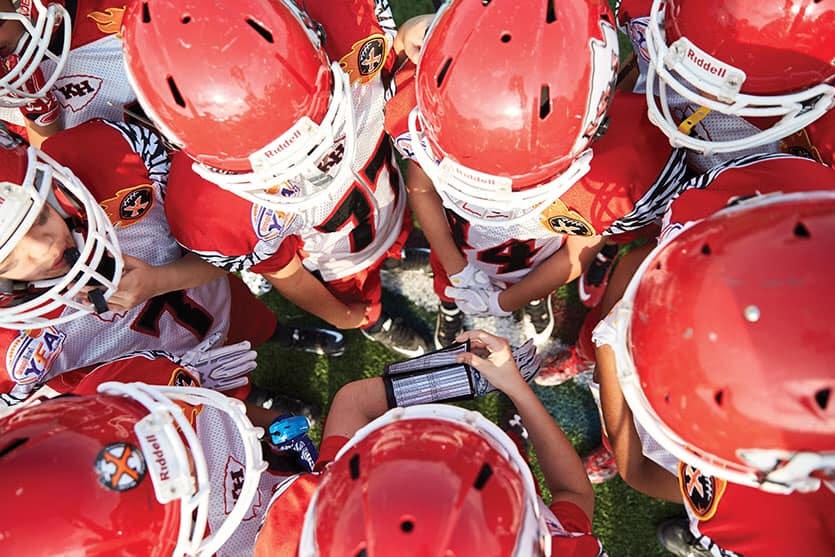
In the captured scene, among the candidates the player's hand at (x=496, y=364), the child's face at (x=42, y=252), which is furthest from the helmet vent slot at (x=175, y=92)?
the player's hand at (x=496, y=364)

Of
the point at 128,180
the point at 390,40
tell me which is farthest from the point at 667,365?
the point at 128,180

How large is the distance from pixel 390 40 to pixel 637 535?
2383 millimetres

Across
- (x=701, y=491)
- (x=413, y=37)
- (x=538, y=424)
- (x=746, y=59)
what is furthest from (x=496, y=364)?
(x=413, y=37)

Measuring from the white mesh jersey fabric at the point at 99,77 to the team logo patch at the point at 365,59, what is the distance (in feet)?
2.90

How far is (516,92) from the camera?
1.63 m

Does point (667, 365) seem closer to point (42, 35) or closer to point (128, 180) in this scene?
point (128, 180)

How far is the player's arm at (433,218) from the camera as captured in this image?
2.55 m

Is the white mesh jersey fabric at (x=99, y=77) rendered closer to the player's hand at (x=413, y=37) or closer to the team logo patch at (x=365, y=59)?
the team logo patch at (x=365, y=59)

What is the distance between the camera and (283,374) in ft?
11.0

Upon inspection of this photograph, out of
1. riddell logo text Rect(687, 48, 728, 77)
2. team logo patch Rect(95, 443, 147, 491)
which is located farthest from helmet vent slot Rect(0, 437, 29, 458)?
riddell logo text Rect(687, 48, 728, 77)

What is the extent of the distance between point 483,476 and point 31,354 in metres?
1.46

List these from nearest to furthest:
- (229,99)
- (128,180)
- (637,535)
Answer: (229,99), (128,180), (637,535)

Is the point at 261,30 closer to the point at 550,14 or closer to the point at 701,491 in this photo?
the point at 550,14

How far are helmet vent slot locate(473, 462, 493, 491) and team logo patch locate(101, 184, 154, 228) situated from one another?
1432 millimetres
